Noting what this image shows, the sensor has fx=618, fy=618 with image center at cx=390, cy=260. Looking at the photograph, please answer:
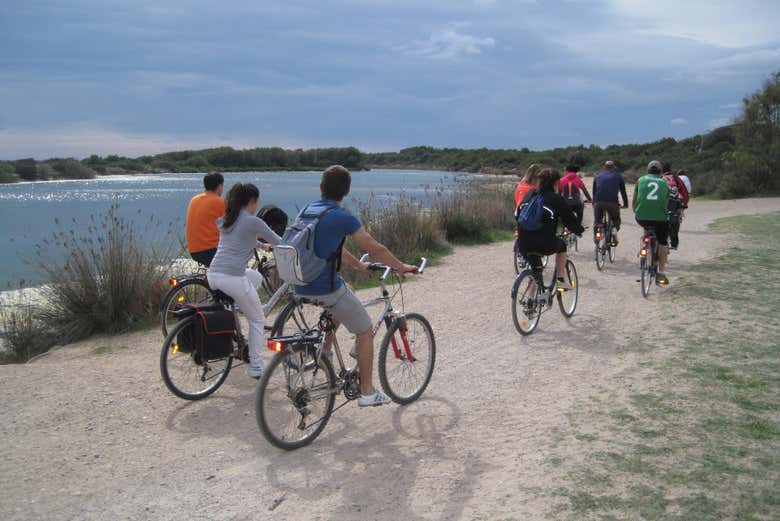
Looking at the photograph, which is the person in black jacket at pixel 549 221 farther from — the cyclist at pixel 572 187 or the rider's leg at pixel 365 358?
the cyclist at pixel 572 187

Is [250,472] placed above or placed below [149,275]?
below

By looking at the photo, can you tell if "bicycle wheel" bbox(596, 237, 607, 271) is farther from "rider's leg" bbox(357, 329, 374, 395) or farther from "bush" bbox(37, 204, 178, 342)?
"rider's leg" bbox(357, 329, 374, 395)

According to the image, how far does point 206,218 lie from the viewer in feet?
21.1

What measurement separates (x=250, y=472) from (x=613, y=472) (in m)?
2.28

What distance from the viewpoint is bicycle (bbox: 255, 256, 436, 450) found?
416 centimetres


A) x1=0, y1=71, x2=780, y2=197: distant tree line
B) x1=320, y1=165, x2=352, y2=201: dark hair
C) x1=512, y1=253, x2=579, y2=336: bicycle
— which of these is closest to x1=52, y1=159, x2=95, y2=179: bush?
x1=0, y1=71, x2=780, y2=197: distant tree line

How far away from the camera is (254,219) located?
16.9ft

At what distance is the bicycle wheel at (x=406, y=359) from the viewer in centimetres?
494

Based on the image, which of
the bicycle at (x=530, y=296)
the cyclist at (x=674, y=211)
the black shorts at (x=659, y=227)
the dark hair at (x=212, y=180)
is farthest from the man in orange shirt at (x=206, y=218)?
the cyclist at (x=674, y=211)

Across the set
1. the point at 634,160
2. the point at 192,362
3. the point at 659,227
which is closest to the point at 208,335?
the point at 192,362

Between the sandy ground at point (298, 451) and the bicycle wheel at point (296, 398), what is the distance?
0.13m

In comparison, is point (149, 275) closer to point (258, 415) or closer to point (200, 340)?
point (200, 340)

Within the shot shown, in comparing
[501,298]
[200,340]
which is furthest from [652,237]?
[200,340]

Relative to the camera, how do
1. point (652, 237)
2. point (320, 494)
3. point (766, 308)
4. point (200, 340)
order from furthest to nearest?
point (652, 237)
point (766, 308)
point (200, 340)
point (320, 494)
